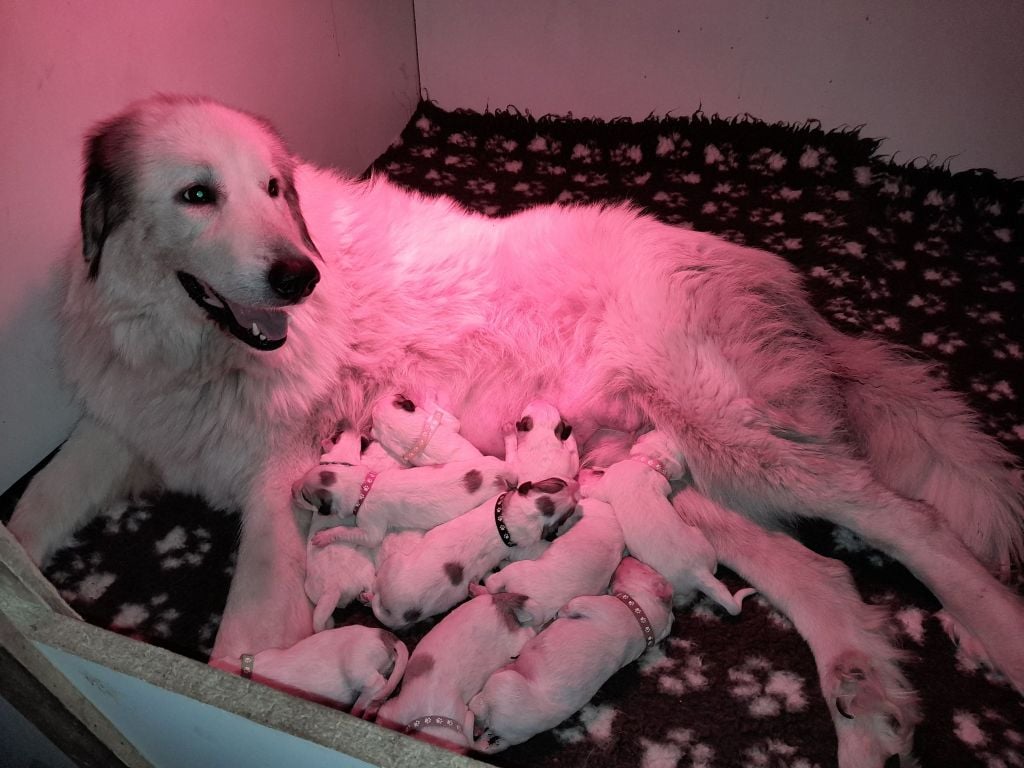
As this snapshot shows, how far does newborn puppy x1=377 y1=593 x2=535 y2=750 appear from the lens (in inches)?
59.0

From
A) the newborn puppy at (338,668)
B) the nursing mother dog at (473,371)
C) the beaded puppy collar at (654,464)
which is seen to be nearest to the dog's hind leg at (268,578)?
the nursing mother dog at (473,371)

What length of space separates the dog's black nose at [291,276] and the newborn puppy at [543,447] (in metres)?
0.74

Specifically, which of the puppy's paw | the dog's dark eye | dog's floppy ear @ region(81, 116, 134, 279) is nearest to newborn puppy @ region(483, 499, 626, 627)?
the puppy's paw

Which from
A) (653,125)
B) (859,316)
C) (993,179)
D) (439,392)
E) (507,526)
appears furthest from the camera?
(653,125)

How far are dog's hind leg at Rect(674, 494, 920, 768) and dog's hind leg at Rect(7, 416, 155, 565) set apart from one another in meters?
1.67

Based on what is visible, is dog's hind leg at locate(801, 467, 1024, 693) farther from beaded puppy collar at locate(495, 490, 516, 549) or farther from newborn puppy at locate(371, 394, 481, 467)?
newborn puppy at locate(371, 394, 481, 467)

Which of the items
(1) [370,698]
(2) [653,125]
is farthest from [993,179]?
(1) [370,698]

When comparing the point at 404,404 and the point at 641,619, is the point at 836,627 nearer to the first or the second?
the point at 641,619

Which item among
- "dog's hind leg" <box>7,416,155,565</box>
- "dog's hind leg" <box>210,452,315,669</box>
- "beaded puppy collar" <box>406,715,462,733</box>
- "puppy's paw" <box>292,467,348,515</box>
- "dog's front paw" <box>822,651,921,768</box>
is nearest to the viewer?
"beaded puppy collar" <box>406,715,462,733</box>

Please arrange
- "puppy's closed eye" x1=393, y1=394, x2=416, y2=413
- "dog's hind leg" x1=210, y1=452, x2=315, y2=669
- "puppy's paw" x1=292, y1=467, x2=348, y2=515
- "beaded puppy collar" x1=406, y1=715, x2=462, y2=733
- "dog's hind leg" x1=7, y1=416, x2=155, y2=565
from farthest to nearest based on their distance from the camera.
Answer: "puppy's closed eye" x1=393, y1=394, x2=416, y2=413, "dog's hind leg" x1=7, y1=416, x2=155, y2=565, "puppy's paw" x1=292, y1=467, x2=348, y2=515, "dog's hind leg" x1=210, y1=452, x2=315, y2=669, "beaded puppy collar" x1=406, y1=715, x2=462, y2=733

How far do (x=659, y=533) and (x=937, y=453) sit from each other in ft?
2.85

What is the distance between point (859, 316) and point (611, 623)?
71.7 inches

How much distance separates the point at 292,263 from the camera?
1.62 meters

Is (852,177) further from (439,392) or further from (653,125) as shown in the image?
(439,392)
